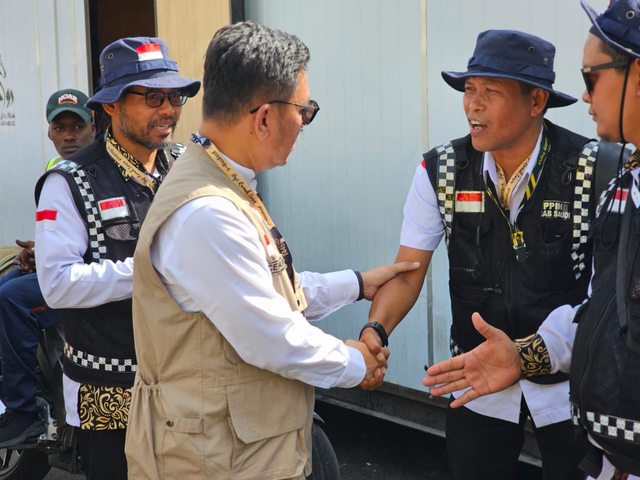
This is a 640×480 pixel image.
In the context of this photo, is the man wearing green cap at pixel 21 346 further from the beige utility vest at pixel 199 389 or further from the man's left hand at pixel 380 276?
the beige utility vest at pixel 199 389

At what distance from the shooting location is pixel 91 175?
314 cm

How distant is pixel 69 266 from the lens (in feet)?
9.91

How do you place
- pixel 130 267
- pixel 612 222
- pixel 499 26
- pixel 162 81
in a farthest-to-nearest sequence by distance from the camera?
pixel 499 26 < pixel 162 81 < pixel 130 267 < pixel 612 222

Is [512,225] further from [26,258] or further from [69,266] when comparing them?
[26,258]

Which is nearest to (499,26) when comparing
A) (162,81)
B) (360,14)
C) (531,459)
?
(360,14)

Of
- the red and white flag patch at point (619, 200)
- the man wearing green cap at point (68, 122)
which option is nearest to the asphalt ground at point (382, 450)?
the red and white flag patch at point (619, 200)

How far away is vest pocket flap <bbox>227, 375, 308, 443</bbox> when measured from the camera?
2188 mm

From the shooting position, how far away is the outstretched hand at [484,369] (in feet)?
8.31

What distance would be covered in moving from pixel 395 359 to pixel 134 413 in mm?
2379

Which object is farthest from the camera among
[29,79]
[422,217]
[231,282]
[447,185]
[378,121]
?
[29,79]

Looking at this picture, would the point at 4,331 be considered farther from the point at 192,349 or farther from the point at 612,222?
the point at 612,222

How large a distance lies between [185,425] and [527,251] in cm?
143

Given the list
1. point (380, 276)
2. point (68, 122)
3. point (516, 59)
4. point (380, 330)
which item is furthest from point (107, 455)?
point (68, 122)

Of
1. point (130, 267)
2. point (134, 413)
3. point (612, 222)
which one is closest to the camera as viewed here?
point (612, 222)
